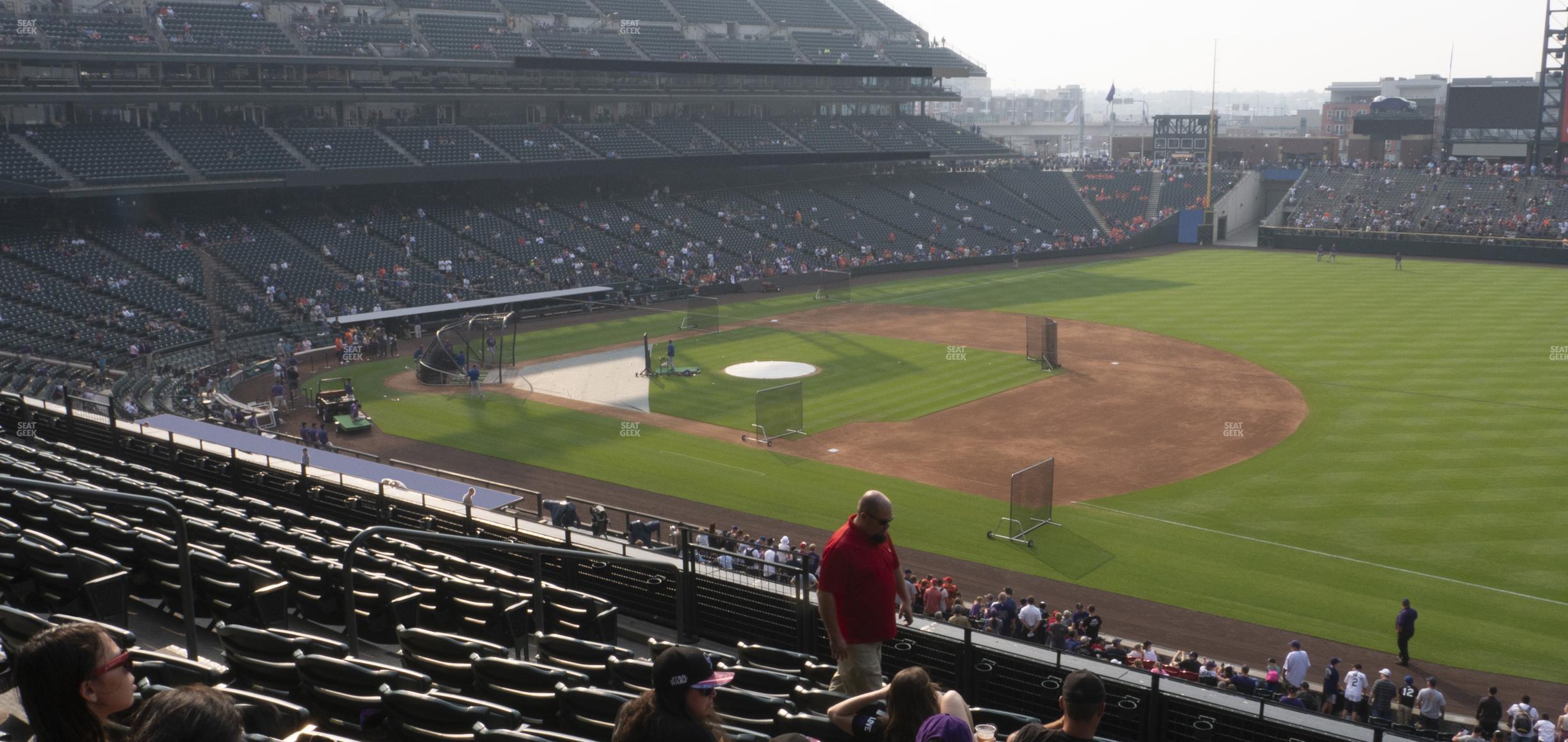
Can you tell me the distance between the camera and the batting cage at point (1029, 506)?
26031 millimetres

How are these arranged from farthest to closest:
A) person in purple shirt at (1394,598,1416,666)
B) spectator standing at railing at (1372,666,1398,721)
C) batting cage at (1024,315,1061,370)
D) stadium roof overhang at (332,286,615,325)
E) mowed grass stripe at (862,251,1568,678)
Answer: stadium roof overhang at (332,286,615,325), batting cage at (1024,315,1061,370), mowed grass stripe at (862,251,1568,678), person in purple shirt at (1394,598,1416,666), spectator standing at railing at (1372,666,1398,721)

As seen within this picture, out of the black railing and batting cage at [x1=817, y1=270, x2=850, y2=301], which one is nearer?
the black railing

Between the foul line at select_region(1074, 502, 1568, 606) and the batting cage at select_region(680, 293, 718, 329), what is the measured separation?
27866 millimetres

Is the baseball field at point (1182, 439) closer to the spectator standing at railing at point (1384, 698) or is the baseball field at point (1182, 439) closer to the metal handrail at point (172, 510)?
the spectator standing at railing at point (1384, 698)

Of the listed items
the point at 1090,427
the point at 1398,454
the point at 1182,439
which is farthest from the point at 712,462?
the point at 1398,454

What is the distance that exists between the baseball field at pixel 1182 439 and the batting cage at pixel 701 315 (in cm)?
134

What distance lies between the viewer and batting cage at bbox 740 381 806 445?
115 ft

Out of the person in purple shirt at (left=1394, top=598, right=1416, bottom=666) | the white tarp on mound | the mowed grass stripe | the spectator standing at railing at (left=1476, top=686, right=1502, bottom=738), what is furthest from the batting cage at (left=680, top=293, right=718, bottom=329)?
the spectator standing at railing at (left=1476, top=686, right=1502, bottom=738)

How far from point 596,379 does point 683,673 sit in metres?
38.5

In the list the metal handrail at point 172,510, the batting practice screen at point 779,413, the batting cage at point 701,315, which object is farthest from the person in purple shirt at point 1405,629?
the batting cage at point 701,315

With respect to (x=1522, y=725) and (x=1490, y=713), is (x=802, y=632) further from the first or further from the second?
(x=1490, y=713)

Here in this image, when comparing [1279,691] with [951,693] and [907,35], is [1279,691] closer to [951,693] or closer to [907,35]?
[951,693]

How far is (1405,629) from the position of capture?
64.2ft

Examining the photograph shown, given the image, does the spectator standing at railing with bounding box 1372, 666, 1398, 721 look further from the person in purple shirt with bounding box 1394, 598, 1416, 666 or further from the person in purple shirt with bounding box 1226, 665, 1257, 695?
the person in purple shirt with bounding box 1394, 598, 1416, 666
